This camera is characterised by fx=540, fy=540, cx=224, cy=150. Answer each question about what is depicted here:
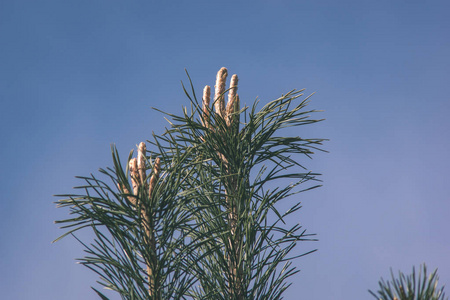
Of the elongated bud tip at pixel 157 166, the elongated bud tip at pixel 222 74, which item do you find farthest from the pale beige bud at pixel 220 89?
the elongated bud tip at pixel 157 166

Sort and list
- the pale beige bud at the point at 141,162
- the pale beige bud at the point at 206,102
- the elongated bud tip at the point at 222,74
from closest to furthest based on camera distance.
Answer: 1. the pale beige bud at the point at 141,162
2. the pale beige bud at the point at 206,102
3. the elongated bud tip at the point at 222,74

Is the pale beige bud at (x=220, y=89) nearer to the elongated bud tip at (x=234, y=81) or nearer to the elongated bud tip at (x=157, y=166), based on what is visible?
the elongated bud tip at (x=234, y=81)

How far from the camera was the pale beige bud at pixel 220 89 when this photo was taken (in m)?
2.88

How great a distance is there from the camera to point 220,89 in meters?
2.88

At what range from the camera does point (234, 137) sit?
2791 millimetres

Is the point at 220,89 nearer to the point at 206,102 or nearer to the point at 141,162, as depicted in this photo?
the point at 206,102

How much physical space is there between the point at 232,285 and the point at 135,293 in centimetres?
52

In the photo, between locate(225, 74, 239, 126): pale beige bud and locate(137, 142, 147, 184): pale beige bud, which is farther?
locate(225, 74, 239, 126): pale beige bud

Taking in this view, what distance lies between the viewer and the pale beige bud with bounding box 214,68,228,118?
113 inches

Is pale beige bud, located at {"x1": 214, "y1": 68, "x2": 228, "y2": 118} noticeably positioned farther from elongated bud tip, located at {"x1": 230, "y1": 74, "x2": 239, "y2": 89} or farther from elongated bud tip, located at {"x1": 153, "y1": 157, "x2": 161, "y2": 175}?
elongated bud tip, located at {"x1": 153, "y1": 157, "x2": 161, "y2": 175}

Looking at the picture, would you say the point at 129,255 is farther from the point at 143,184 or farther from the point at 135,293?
the point at 143,184

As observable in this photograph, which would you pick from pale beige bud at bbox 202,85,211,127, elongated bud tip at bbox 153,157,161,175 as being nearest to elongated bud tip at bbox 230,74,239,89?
pale beige bud at bbox 202,85,211,127

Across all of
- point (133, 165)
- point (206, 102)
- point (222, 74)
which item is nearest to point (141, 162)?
point (133, 165)

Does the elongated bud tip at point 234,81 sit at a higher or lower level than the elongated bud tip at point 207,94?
higher
